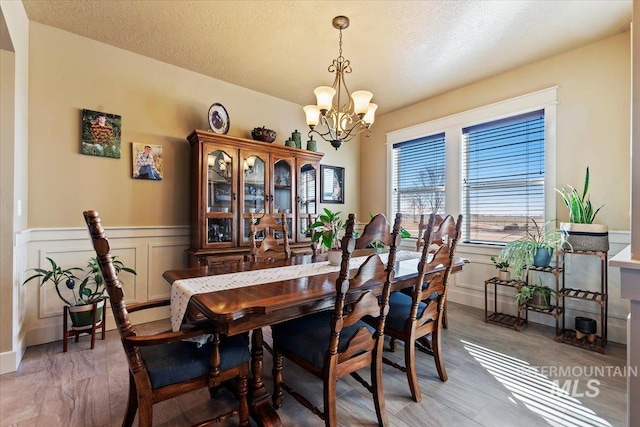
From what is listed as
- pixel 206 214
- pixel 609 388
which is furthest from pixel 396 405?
pixel 206 214

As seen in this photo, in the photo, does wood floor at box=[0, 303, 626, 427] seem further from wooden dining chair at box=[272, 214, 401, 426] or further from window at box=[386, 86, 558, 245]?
window at box=[386, 86, 558, 245]

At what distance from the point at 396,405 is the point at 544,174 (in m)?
2.73

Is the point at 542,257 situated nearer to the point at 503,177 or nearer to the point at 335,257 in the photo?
the point at 503,177

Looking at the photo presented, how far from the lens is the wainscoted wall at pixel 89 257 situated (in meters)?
2.45

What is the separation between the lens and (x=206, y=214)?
9.78ft

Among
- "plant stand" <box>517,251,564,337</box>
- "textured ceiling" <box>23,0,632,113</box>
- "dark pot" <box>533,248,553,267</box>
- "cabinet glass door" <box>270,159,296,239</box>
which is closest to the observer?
"textured ceiling" <box>23,0,632,113</box>

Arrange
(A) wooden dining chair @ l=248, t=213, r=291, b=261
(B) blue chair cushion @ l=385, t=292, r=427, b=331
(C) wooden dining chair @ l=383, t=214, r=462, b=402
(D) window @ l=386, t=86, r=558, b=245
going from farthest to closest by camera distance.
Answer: (D) window @ l=386, t=86, r=558, b=245 → (A) wooden dining chair @ l=248, t=213, r=291, b=261 → (B) blue chair cushion @ l=385, t=292, r=427, b=331 → (C) wooden dining chair @ l=383, t=214, r=462, b=402

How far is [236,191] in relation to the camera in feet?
10.4

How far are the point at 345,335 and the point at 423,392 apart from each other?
796 mm

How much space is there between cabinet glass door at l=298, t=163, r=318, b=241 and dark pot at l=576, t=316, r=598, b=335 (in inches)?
108

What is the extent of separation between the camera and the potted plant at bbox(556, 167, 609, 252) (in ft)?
8.02

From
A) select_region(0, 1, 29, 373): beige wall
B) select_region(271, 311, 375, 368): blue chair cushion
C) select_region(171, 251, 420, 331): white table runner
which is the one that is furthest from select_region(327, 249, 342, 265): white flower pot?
select_region(0, 1, 29, 373): beige wall

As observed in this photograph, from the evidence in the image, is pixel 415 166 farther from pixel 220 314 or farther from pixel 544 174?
pixel 220 314

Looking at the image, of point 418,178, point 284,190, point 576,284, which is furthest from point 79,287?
point 576,284
